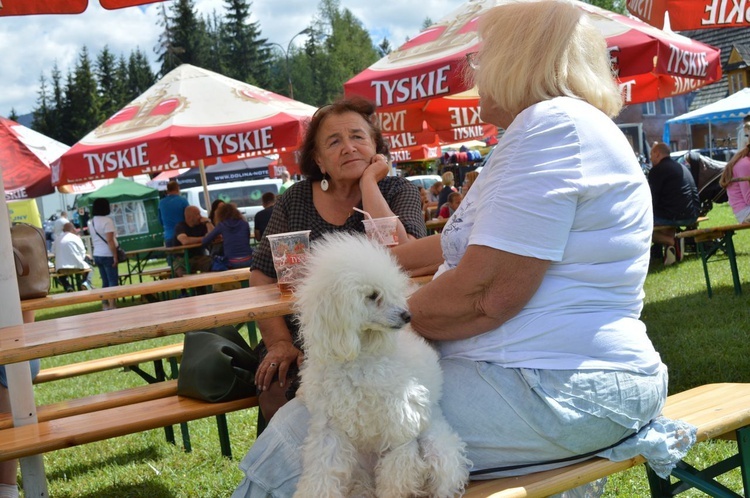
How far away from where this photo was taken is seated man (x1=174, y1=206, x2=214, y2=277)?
1367cm

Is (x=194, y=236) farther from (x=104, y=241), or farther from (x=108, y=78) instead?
(x=108, y=78)

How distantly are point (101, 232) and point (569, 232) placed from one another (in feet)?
49.4

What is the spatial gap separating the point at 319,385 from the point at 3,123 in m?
6.13

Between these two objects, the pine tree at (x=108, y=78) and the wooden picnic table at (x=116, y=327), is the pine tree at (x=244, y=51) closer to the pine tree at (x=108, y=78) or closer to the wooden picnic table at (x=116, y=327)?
the pine tree at (x=108, y=78)

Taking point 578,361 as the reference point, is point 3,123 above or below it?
above

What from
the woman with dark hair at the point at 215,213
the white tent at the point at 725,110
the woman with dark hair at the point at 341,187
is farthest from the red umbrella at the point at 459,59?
the white tent at the point at 725,110

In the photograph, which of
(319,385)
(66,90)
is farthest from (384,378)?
(66,90)

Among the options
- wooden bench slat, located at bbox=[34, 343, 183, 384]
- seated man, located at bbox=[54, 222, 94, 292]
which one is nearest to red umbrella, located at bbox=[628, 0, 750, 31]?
wooden bench slat, located at bbox=[34, 343, 183, 384]

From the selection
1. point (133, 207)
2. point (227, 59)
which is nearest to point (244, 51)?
point (227, 59)

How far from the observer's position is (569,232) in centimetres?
193

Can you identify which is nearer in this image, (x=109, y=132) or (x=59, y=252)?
(x=109, y=132)

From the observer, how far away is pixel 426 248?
2707 millimetres

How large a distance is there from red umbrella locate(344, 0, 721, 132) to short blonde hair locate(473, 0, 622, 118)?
11.4 ft

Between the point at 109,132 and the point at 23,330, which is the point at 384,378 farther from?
the point at 109,132
